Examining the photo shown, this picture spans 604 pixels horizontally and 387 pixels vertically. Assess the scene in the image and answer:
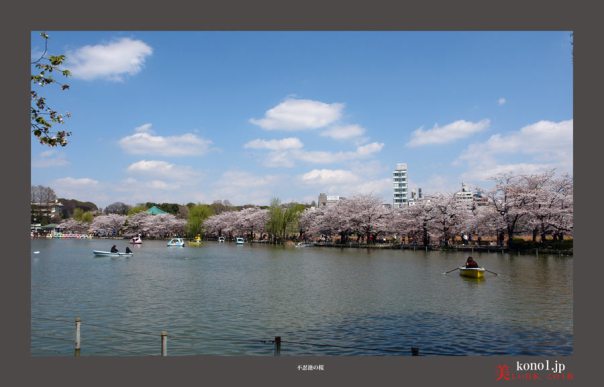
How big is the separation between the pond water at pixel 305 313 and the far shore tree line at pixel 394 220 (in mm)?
21460

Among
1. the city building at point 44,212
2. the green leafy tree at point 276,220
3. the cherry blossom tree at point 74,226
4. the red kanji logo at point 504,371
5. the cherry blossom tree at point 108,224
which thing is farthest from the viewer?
the cherry blossom tree at point 74,226

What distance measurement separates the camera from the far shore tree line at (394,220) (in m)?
52.0

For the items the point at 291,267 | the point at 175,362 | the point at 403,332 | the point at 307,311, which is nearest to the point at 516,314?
the point at 403,332

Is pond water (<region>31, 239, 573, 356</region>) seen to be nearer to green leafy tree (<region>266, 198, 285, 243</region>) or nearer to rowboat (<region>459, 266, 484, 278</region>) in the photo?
rowboat (<region>459, 266, 484, 278</region>)

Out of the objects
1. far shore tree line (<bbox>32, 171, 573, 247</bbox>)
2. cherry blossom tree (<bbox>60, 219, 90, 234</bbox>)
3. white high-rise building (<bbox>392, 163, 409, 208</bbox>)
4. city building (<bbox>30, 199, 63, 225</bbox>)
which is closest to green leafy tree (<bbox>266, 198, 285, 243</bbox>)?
far shore tree line (<bbox>32, 171, 573, 247</bbox>)

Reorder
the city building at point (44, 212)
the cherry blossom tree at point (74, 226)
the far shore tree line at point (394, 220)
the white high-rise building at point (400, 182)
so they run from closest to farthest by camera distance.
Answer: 1. the far shore tree line at point (394, 220)
2. the city building at point (44, 212)
3. the cherry blossom tree at point (74, 226)
4. the white high-rise building at point (400, 182)

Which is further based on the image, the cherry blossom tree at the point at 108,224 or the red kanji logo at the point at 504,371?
the cherry blossom tree at the point at 108,224

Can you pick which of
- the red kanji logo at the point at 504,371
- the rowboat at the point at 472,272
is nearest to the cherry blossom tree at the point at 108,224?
the rowboat at the point at 472,272

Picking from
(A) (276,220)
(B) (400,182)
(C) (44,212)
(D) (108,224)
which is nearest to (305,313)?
(A) (276,220)

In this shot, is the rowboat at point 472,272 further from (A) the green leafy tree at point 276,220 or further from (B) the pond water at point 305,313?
(A) the green leafy tree at point 276,220

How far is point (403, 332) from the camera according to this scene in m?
15.6

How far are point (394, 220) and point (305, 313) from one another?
5474 cm

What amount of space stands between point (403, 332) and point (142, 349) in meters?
8.10

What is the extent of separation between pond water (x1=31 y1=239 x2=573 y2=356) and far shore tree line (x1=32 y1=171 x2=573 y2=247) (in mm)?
21460
